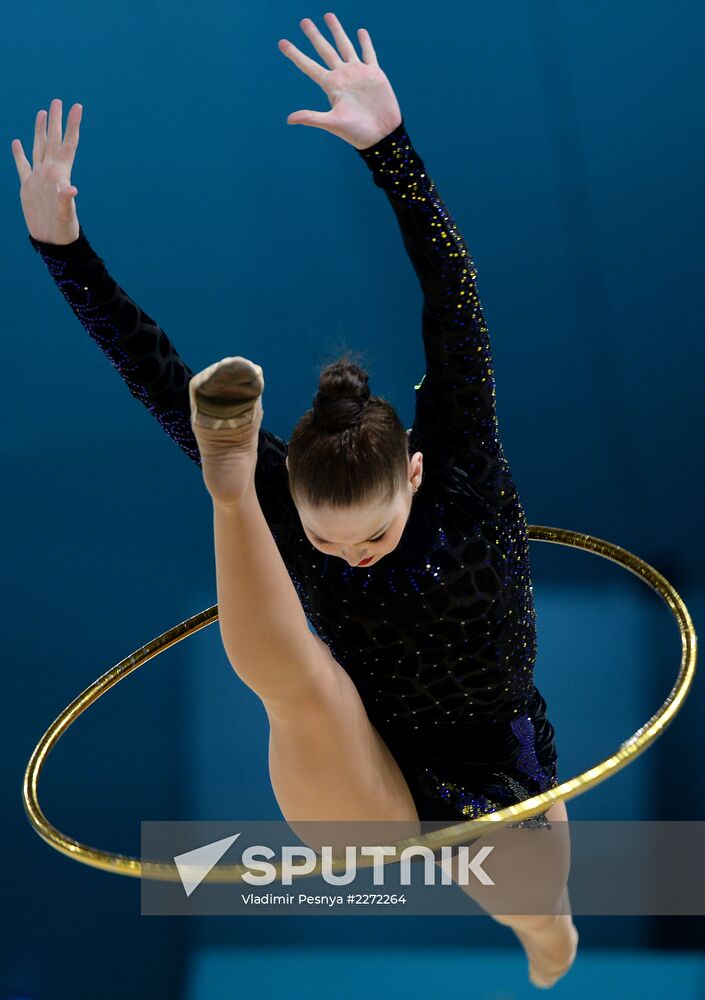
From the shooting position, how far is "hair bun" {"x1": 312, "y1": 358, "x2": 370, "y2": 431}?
49.5 inches

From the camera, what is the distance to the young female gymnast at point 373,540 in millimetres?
1246

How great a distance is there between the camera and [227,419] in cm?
104

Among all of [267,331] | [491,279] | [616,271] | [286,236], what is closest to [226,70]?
[286,236]

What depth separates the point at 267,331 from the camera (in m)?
2.65

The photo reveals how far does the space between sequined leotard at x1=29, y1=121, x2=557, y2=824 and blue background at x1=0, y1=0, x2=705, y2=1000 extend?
0.96m

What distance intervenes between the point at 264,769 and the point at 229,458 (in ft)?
4.23

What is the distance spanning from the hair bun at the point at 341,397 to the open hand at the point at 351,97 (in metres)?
0.25

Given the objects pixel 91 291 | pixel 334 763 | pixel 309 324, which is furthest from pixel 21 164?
pixel 309 324

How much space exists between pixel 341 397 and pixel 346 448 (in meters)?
0.07

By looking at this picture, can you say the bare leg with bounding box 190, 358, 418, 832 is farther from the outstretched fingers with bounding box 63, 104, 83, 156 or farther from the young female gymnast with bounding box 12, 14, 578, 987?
the outstretched fingers with bounding box 63, 104, 83, 156

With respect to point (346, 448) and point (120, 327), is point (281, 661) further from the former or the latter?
point (120, 327)

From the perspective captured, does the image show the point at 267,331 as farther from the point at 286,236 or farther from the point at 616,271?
the point at 616,271
